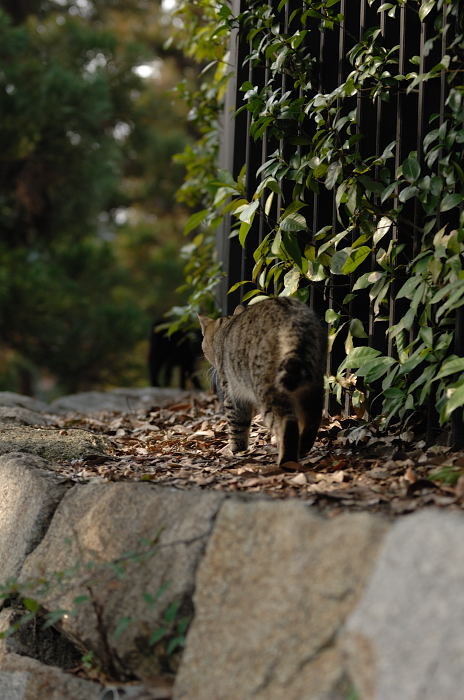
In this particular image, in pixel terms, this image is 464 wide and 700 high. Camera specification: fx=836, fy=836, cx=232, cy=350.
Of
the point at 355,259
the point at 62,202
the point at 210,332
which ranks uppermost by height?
the point at 62,202

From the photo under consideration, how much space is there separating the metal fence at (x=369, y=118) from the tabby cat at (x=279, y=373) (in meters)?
0.41

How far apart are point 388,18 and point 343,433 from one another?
1.80m

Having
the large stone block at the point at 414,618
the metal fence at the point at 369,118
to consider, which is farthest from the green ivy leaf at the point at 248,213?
the large stone block at the point at 414,618

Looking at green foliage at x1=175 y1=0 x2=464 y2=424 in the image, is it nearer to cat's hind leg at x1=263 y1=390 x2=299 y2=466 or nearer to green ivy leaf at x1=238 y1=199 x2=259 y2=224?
green ivy leaf at x1=238 y1=199 x2=259 y2=224

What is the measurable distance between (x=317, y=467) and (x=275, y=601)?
3.90ft

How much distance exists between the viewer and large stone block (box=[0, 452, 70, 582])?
3051 mm

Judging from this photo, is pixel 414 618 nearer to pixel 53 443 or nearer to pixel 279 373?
pixel 279 373

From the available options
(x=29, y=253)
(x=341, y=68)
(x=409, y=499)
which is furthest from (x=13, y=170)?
(x=409, y=499)

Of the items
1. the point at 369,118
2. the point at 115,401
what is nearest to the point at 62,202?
the point at 115,401

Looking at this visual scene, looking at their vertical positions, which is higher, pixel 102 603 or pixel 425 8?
pixel 425 8

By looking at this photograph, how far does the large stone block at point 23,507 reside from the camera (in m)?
3.05

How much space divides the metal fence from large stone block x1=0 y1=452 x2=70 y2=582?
146cm

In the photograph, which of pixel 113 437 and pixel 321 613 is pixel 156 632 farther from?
pixel 113 437

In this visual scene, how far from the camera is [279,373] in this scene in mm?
3164
